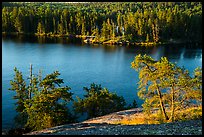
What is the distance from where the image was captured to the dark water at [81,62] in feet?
145

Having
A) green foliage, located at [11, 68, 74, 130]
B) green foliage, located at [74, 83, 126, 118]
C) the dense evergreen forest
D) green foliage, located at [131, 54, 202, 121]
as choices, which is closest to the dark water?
green foliage, located at [11, 68, 74, 130]

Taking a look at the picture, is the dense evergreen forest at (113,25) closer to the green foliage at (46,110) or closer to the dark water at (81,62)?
the dark water at (81,62)

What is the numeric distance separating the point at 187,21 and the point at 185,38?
5.19 metres

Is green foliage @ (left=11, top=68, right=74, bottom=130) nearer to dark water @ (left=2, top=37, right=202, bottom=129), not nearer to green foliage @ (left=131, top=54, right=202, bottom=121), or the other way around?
dark water @ (left=2, top=37, right=202, bottom=129)

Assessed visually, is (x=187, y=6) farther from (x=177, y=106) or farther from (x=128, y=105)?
(x=177, y=106)

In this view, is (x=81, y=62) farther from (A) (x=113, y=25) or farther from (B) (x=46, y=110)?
(A) (x=113, y=25)

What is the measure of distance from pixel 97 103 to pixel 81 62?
31.0 meters

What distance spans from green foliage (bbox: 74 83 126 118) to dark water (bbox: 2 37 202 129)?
263 inches

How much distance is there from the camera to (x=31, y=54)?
222 ft

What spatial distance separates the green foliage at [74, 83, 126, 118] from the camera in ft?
104

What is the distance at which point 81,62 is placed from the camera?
62312 mm

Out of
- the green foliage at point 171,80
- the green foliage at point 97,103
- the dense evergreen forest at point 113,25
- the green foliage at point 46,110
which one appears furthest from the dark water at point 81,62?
the green foliage at point 171,80

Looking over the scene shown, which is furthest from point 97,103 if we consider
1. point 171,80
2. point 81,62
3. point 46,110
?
point 81,62

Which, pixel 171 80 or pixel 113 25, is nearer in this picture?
pixel 171 80
